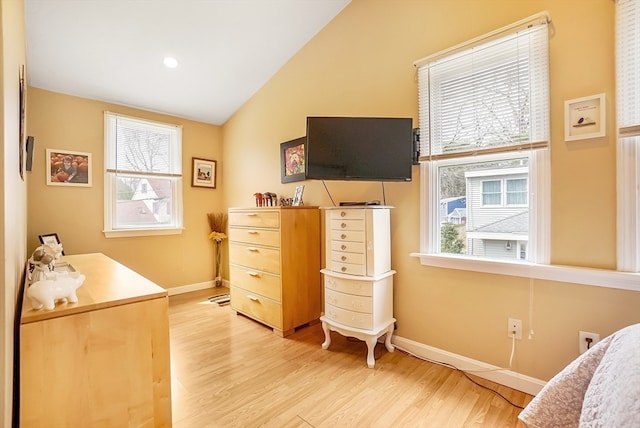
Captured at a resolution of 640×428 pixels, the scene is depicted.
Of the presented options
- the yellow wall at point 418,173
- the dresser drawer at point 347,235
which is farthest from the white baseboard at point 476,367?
the dresser drawer at point 347,235

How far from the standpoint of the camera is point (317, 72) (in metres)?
2.80

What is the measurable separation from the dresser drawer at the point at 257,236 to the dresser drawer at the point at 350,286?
0.60 m

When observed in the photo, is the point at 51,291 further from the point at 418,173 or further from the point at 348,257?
the point at 418,173

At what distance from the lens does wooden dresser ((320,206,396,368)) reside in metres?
2.00

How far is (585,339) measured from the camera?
4.85 feet

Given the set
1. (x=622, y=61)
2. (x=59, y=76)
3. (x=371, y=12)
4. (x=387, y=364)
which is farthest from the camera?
(x=59, y=76)

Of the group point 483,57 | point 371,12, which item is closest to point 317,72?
point 371,12

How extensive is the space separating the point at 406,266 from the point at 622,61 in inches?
64.3

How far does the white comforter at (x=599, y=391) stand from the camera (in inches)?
26.2

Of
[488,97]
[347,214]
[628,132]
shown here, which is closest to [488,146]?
[488,97]

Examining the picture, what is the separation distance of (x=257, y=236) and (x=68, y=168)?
7.30 ft

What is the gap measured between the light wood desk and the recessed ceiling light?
7.88 feet

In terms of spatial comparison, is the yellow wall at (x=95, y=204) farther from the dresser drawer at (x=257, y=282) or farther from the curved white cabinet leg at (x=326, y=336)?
the curved white cabinet leg at (x=326, y=336)

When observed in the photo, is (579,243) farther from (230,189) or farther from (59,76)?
(59,76)
